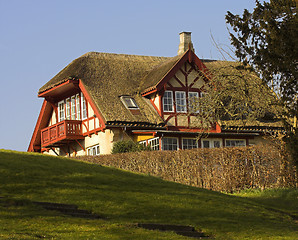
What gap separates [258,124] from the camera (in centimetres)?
3847

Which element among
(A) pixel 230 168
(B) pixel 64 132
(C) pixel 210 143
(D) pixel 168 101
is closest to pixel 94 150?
(B) pixel 64 132

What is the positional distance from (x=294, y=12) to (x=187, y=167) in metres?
11.7

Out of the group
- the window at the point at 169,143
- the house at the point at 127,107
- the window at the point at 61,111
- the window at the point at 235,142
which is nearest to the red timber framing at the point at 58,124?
the house at the point at 127,107

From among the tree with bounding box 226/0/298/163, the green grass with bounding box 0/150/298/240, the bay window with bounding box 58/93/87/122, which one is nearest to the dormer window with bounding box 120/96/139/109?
the bay window with bounding box 58/93/87/122

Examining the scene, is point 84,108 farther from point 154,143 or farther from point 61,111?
point 154,143

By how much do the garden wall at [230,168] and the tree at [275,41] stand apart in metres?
7.43

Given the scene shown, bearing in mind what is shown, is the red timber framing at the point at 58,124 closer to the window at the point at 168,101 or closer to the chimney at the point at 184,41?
the window at the point at 168,101

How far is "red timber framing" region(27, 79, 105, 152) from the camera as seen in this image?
37938 mm

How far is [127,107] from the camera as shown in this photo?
37188 millimetres

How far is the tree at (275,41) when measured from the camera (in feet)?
53.1

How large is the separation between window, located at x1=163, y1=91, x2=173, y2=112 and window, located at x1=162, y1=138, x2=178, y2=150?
2.16m

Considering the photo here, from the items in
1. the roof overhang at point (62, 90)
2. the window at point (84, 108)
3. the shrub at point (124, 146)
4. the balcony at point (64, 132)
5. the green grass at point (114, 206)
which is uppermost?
the roof overhang at point (62, 90)

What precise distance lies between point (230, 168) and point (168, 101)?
12597 mm

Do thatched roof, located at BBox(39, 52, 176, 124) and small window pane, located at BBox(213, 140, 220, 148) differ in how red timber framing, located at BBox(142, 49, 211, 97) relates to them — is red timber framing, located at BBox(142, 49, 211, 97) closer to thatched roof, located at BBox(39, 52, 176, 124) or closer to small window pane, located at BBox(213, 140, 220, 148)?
thatched roof, located at BBox(39, 52, 176, 124)
